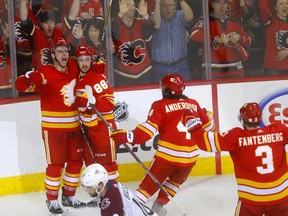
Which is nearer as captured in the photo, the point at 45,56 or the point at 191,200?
the point at 191,200

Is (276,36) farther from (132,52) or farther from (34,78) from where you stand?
(34,78)

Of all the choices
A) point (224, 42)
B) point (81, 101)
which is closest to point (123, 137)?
point (81, 101)

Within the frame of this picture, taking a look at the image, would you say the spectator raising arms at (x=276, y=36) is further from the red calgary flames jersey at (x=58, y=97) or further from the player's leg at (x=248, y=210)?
the player's leg at (x=248, y=210)

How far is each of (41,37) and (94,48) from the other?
0.46 metres

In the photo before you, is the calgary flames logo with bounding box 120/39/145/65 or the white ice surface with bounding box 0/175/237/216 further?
the calgary flames logo with bounding box 120/39/145/65

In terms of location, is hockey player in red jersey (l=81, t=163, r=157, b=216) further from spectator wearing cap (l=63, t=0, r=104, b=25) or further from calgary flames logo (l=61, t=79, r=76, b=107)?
spectator wearing cap (l=63, t=0, r=104, b=25)

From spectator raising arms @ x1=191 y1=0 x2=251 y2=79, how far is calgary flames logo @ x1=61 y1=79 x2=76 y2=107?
5.29 feet

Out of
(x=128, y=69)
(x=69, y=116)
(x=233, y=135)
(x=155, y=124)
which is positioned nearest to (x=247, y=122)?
(x=233, y=135)

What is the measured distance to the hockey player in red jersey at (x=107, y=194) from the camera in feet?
10.8

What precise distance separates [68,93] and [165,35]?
1490 millimetres

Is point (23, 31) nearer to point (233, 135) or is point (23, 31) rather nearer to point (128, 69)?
point (128, 69)

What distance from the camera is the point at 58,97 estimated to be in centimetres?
490

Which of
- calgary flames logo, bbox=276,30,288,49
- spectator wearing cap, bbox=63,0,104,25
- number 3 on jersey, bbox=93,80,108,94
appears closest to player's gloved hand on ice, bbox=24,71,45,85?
number 3 on jersey, bbox=93,80,108,94

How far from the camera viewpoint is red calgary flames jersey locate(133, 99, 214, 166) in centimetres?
453
